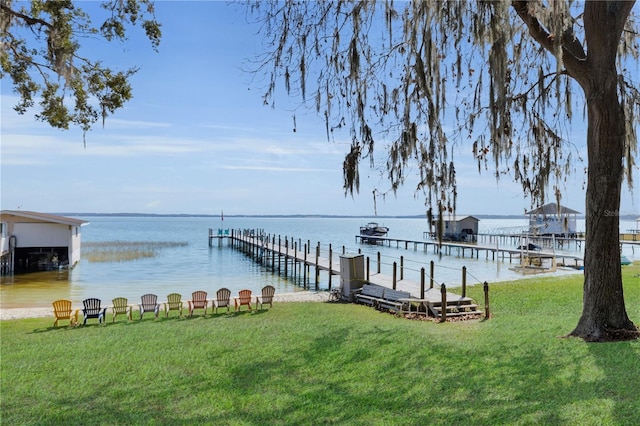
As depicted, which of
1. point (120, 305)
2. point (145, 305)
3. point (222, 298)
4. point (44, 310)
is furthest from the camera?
point (44, 310)

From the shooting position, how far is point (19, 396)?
5.98 m

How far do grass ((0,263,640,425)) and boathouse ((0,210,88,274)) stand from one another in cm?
2262

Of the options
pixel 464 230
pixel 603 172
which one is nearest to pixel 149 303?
pixel 603 172

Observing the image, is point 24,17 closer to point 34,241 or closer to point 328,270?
point 328,270

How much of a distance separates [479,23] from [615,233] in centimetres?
395

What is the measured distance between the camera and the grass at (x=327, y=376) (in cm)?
482

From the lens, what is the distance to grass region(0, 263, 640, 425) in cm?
482

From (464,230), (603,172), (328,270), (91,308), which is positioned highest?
(603,172)

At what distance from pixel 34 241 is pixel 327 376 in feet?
100

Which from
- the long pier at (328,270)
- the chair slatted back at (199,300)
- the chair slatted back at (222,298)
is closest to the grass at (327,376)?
the chair slatted back at (199,300)

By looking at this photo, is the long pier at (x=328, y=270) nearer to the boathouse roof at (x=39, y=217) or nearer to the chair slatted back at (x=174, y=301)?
the chair slatted back at (x=174, y=301)

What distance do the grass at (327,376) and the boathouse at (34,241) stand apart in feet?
74.2

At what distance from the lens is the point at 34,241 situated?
3014 centimetres

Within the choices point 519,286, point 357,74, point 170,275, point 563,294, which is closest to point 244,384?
point 357,74
